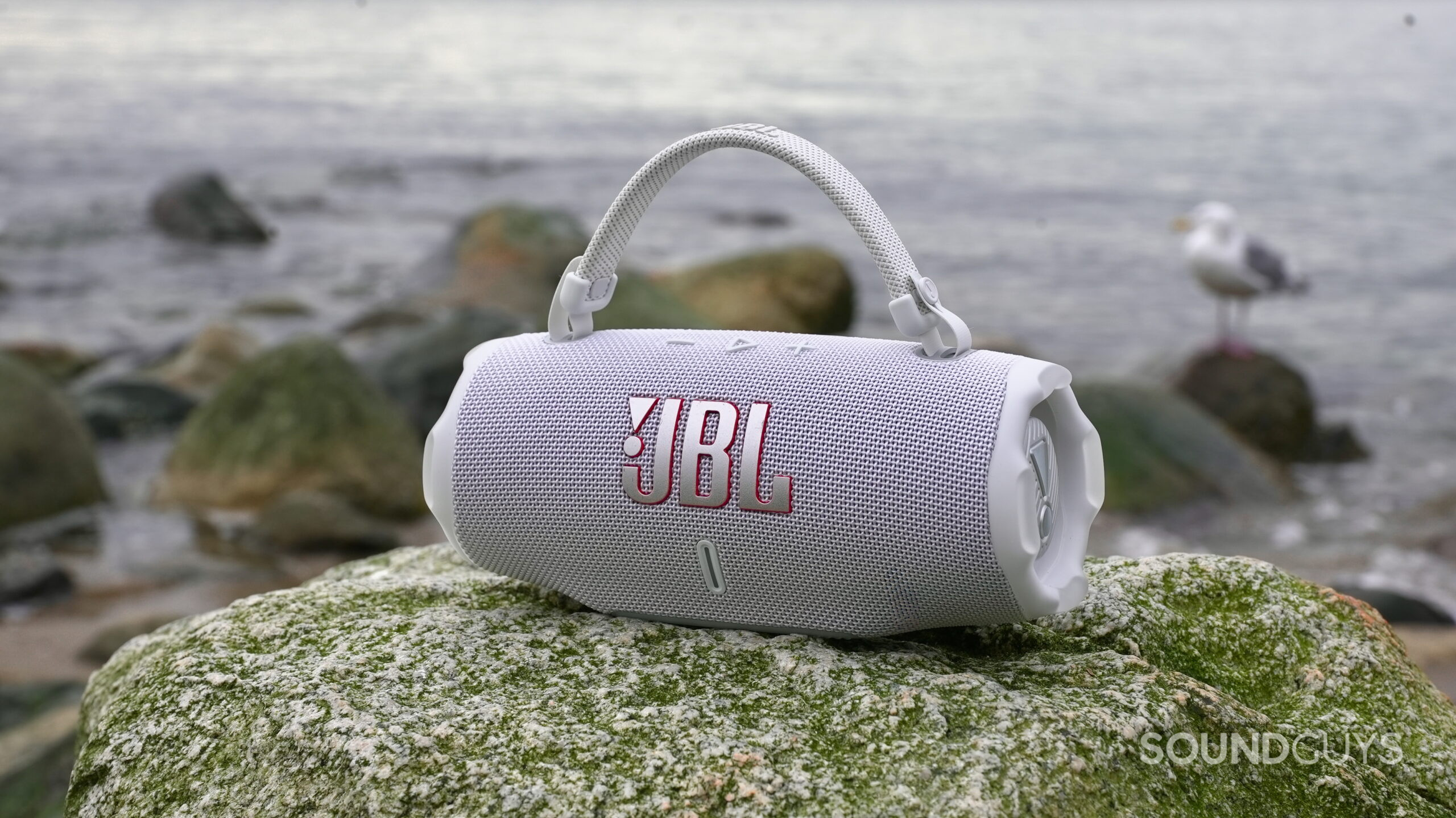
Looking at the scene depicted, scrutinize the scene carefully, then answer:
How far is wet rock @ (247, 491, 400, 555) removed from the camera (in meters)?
6.50

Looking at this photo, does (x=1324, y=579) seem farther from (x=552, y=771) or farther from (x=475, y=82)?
(x=475, y=82)

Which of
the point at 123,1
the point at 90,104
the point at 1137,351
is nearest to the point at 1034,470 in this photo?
the point at 1137,351

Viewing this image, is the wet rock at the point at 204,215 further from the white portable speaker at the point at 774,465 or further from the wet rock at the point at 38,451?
the white portable speaker at the point at 774,465

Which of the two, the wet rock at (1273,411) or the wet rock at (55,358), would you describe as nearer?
the wet rock at (1273,411)

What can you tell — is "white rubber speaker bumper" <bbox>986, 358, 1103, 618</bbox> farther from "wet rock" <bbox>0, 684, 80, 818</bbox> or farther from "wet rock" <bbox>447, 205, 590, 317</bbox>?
"wet rock" <bbox>447, 205, 590, 317</bbox>

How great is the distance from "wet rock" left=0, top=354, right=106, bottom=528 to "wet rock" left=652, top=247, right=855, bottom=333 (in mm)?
4357

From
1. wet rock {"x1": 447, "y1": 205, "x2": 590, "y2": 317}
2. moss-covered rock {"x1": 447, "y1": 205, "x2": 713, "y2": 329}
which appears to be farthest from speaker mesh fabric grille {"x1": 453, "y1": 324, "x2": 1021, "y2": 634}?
wet rock {"x1": 447, "y1": 205, "x2": 590, "y2": 317}

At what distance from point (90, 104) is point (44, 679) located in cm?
2474

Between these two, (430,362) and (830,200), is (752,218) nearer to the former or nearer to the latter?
(430,362)

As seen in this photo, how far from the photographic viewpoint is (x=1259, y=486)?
296 inches

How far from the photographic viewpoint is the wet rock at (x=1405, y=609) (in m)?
6.05

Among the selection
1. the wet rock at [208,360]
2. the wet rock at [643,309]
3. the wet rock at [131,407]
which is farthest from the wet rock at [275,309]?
the wet rock at [643,309]

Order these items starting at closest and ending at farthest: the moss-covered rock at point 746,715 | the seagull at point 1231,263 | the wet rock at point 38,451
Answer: the moss-covered rock at point 746,715
the wet rock at point 38,451
the seagull at point 1231,263

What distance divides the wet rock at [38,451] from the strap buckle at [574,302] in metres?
5.39
